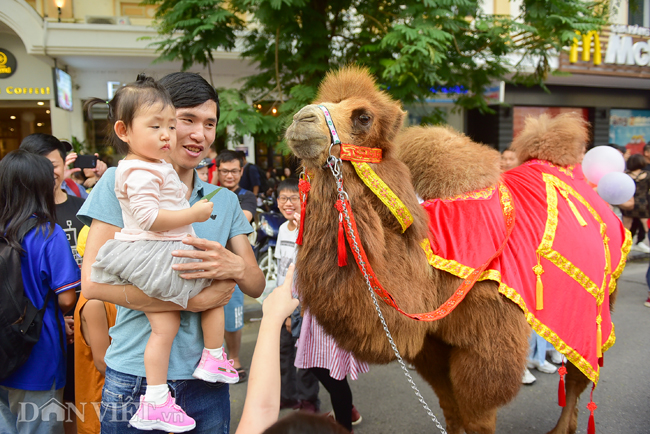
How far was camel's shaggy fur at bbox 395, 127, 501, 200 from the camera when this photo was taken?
2291 millimetres

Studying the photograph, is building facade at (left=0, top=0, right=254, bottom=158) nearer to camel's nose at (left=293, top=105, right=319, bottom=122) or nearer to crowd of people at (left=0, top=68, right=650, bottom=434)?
crowd of people at (left=0, top=68, right=650, bottom=434)

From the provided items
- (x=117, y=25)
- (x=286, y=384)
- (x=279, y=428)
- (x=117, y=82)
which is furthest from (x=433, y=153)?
(x=117, y=82)

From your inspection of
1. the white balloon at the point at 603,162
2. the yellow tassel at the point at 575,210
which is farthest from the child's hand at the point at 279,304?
the white balloon at the point at 603,162

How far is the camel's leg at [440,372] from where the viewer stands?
8.30 feet

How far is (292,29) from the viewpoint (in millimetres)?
4855

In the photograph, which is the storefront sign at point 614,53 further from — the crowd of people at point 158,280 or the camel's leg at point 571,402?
the crowd of people at point 158,280

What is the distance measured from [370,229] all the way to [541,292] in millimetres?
1074

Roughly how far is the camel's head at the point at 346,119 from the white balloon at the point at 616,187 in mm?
3122

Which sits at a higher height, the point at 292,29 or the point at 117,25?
the point at 117,25

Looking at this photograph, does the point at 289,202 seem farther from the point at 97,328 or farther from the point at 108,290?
the point at 108,290

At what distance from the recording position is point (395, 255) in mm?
1954

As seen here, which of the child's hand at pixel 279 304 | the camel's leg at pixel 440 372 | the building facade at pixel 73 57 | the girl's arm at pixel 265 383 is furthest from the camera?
the building facade at pixel 73 57

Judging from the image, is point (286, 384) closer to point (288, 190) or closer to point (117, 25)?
point (288, 190)

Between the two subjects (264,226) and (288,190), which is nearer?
(288,190)
